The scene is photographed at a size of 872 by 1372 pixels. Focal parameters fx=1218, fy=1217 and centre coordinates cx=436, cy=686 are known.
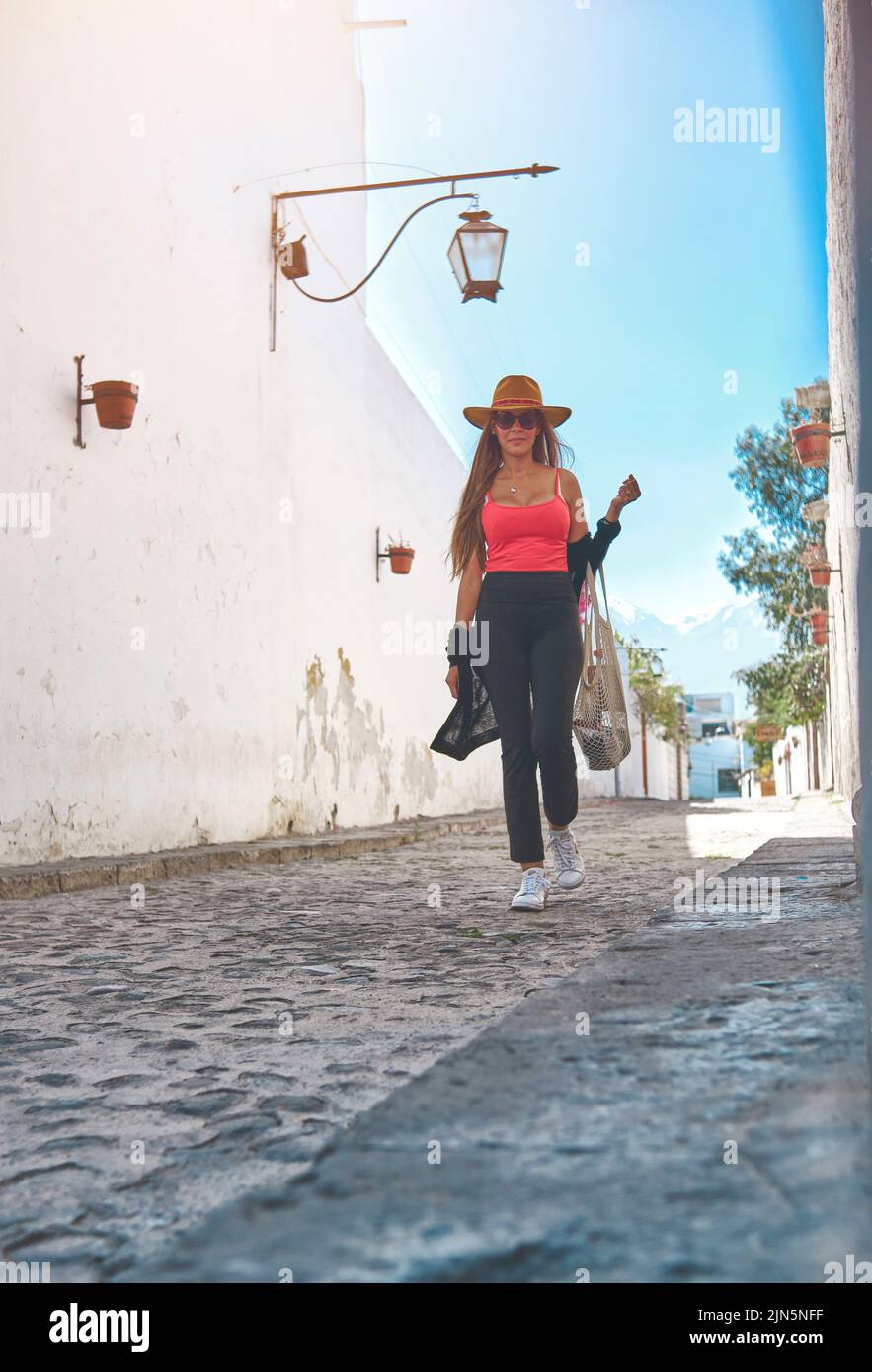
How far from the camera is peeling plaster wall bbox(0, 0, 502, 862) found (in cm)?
568

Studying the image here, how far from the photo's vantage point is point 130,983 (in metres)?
3.00

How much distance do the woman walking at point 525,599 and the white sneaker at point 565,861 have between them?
0.01 metres

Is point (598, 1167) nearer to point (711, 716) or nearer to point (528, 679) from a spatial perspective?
point (528, 679)

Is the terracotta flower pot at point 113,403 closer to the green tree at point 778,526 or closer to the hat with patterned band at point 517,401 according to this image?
the hat with patterned band at point 517,401

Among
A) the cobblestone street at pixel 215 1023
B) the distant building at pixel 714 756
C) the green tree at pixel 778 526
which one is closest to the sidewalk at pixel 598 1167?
the cobblestone street at pixel 215 1023

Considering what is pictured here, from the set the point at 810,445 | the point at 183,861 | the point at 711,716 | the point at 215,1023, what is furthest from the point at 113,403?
the point at 711,716

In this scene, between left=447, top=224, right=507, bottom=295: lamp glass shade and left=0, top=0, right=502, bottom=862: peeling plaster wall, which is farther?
left=447, top=224, right=507, bottom=295: lamp glass shade

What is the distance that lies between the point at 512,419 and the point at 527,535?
0.42 metres

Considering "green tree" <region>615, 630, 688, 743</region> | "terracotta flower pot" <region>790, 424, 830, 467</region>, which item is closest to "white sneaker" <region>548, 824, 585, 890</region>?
"terracotta flower pot" <region>790, 424, 830, 467</region>

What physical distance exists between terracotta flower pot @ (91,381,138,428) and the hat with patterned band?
2375 mm

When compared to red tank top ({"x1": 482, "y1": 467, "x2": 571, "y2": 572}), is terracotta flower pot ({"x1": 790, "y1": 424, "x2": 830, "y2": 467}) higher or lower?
higher

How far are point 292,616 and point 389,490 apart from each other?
3.46 meters

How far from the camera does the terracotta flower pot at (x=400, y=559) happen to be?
11336 millimetres

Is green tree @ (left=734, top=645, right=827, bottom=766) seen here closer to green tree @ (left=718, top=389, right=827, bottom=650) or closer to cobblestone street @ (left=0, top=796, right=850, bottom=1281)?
green tree @ (left=718, top=389, right=827, bottom=650)
